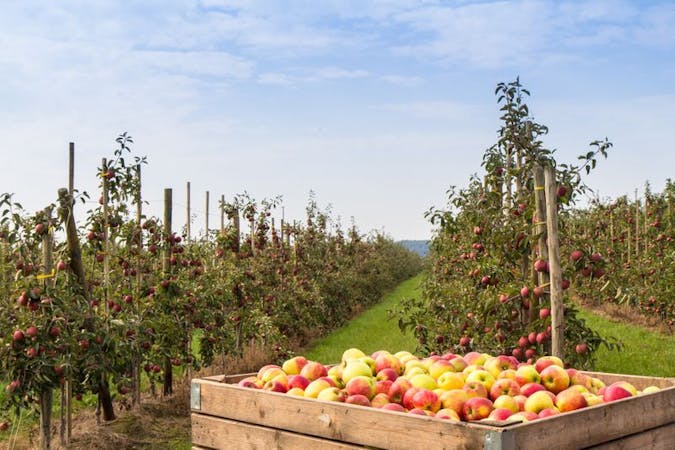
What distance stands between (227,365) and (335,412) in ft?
24.2

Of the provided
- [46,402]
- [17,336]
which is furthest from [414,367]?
[46,402]

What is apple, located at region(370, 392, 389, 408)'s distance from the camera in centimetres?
330

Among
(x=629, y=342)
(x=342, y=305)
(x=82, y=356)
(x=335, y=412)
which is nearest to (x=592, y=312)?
(x=629, y=342)

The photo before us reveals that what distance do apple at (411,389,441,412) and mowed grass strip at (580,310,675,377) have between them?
23.9 feet

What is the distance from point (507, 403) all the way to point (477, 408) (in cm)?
15

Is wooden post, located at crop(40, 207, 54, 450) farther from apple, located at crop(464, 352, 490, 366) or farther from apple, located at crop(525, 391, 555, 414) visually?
apple, located at crop(525, 391, 555, 414)

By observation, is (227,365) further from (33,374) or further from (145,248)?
(33,374)

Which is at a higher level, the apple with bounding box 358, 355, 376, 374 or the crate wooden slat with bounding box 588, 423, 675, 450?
the apple with bounding box 358, 355, 376, 374

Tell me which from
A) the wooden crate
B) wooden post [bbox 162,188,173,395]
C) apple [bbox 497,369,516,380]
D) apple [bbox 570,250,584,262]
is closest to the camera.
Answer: the wooden crate

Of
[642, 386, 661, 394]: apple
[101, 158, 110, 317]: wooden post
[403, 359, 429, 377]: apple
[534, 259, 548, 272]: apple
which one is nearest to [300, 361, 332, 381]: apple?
[403, 359, 429, 377]: apple

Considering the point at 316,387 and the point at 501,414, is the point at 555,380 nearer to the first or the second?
the point at 501,414

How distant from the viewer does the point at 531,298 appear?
605cm

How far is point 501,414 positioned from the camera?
9.84 ft

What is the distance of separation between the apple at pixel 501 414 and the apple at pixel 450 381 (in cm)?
38
